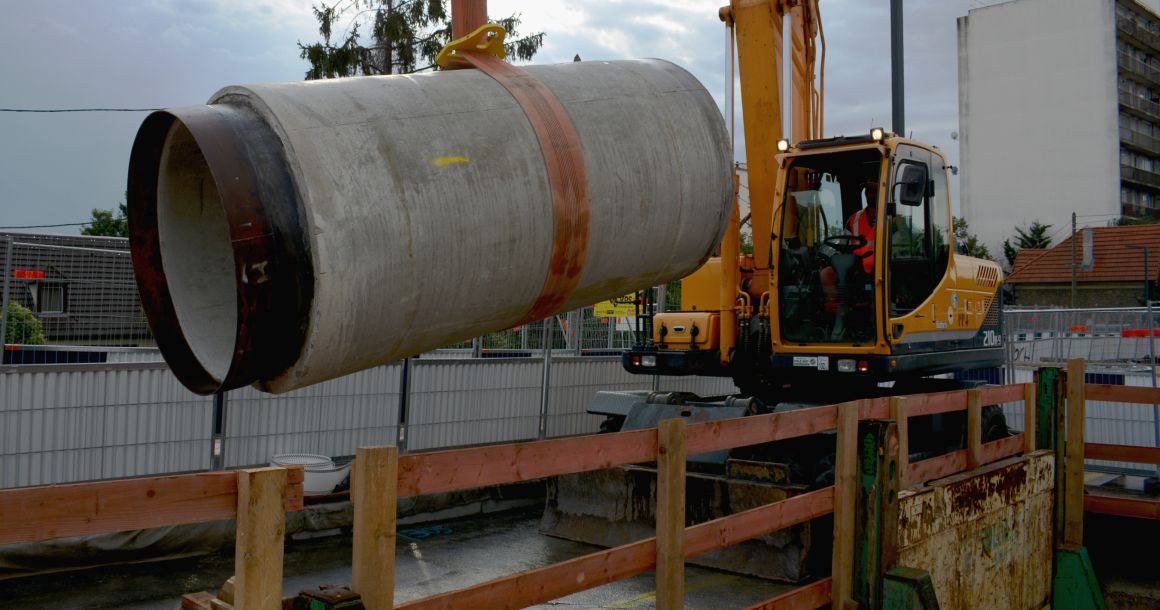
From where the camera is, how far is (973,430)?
617cm

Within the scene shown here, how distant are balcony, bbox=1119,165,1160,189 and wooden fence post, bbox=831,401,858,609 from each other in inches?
2787

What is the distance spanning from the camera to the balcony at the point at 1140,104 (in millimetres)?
65375

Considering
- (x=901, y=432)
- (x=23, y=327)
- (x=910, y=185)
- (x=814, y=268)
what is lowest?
(x=901, y=432)

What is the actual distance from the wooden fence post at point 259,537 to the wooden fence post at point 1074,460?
6.69 meters

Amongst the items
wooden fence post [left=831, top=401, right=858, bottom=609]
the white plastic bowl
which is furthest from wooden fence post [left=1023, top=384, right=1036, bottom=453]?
the white plastic bowl

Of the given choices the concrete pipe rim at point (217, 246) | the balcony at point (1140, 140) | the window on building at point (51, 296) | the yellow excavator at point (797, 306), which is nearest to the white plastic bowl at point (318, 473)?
the yellow excavator at point (797, 306)

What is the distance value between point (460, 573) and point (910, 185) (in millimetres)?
4646

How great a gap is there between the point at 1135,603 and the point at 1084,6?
64.8 metres

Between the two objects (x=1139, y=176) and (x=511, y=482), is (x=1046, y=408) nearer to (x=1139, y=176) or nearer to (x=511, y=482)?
(x=511, y=482)

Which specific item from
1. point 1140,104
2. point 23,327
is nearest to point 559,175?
point 23,327

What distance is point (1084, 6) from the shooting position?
61.7 meters

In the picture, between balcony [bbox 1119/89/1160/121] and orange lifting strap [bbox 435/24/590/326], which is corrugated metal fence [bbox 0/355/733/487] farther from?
balcony [bbox 1119/89/1160/121]

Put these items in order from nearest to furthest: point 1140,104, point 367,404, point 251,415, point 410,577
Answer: point 410,577
point 251,415
point 367,404
point 1140,104

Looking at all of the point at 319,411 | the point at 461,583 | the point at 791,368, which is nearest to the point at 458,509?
the point at 319,411
